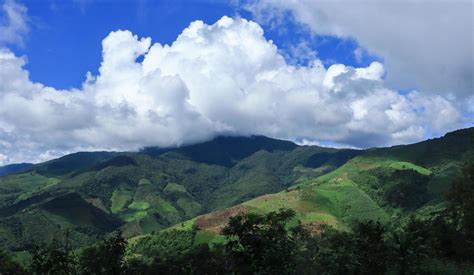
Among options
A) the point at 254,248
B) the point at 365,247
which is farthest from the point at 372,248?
the point at 254,248

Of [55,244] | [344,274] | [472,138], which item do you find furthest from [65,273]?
[472,138]

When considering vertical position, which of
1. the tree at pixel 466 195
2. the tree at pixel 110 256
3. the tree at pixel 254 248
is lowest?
the tree at pixel 110 256

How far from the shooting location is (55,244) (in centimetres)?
9225

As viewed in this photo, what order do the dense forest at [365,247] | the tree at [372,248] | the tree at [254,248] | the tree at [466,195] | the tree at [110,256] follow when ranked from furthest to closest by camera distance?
the tree at [110,256]
the tree at [372,248]
the tree at [466,195]
the dense forest at [365,247]
the tree at [254,248]

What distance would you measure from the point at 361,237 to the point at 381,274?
24.6ft

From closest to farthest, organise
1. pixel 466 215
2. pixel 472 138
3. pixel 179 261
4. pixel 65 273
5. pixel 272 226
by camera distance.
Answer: pixel 272 226 → pixel 472 138 → pixel 466 215 → pixel 65 273 → pixel 179 261

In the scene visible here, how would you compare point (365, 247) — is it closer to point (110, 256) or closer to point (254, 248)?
point (254, 248)

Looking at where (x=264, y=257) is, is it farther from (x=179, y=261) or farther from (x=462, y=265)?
(x=179, y=261)

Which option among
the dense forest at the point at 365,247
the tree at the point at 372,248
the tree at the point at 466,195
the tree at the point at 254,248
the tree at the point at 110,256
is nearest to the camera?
the tree at the point at 254,248

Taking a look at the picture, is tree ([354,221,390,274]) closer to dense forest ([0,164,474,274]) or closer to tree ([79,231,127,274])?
dense forest ([0,164,474,274])

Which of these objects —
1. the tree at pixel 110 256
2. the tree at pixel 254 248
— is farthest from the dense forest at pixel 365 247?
the tree at pixel 110 256

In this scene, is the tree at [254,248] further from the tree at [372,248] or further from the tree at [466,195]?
the tree at [466,195]

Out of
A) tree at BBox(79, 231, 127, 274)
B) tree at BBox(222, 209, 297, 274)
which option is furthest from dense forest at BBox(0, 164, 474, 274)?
tree at BBox(79, 231, 127, 274)

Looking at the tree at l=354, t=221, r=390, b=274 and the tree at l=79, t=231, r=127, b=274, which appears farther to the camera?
the tree at l=79, t=231, r=127, b=274
